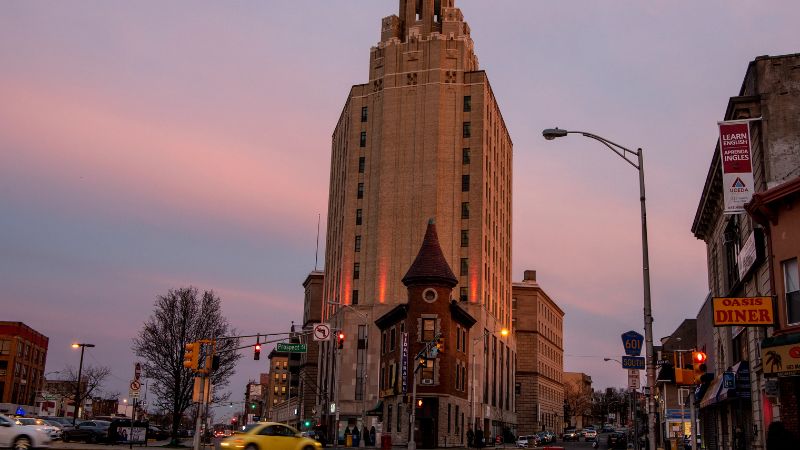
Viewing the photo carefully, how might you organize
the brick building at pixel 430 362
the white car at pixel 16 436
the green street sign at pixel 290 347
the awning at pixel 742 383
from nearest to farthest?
the white car at pixel 16 436, the awning at pixel 742 383, the green street sign at pixel 290 347, the brick building at pixel 430 362

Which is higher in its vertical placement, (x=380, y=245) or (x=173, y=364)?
(x=380, y=245)

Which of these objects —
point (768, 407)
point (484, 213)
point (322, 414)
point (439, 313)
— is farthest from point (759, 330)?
point (322, 414)

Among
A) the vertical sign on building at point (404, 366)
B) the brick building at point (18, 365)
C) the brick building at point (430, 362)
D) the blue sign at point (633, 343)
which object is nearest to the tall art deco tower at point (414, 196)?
the brick building at point (430, 362)

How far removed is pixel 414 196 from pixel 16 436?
6383 centimetres

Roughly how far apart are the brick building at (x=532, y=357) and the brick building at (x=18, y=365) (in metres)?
78.6

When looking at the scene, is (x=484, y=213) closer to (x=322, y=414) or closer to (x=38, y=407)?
(x=322, y=414)

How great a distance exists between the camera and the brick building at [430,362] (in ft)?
211

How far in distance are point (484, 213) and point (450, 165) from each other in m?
6.95

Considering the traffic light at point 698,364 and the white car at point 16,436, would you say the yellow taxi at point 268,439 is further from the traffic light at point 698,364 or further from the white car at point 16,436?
the traffic light at point 698,364

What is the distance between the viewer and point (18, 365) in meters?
116

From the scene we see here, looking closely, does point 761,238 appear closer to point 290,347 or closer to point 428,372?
point 290,347

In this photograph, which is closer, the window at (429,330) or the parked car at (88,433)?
the parked car at (88,433)

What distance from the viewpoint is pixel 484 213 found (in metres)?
90.6

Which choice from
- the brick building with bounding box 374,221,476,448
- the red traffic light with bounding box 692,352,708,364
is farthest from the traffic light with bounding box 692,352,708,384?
the brick building with bounding box 374,221,476,448
